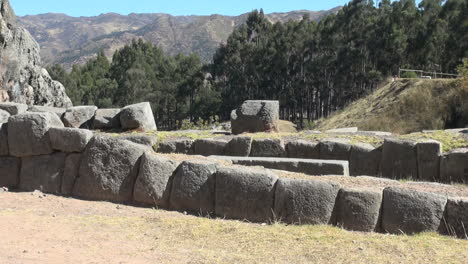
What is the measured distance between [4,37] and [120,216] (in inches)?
941

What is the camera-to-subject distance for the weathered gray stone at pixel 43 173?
34.3ft

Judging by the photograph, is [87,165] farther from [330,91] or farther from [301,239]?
[330,91]

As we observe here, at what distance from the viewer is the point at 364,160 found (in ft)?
49.1

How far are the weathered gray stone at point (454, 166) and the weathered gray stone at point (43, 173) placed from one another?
10126 mm

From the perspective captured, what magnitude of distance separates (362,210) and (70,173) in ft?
19.7

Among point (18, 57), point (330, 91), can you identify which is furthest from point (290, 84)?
point (18, 57)

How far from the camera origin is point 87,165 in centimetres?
1002

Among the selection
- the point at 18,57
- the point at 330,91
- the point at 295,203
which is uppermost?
the point at 18,57

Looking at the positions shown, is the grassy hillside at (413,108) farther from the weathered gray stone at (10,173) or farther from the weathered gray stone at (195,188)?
the weathered gray stone at (10,173)

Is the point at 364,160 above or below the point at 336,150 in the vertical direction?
below

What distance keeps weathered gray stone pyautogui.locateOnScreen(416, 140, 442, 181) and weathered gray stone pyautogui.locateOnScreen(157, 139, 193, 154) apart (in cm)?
712

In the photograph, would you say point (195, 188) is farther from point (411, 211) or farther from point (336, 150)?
point (336, 150)

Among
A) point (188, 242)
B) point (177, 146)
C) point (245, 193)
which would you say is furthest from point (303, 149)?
point (188, 242)

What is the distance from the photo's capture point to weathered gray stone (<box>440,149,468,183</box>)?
44.5 ft
